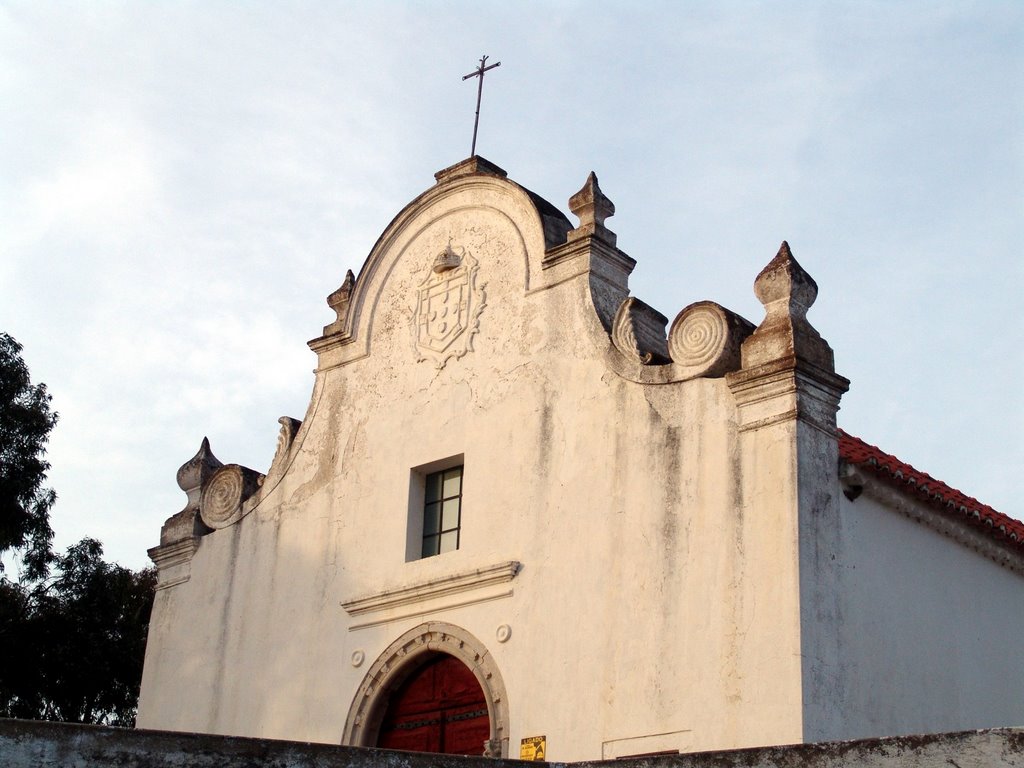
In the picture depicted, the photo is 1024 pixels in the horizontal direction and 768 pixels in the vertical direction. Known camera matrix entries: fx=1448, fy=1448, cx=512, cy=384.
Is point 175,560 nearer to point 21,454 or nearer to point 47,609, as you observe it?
point 21,454

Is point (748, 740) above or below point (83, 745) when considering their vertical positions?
above

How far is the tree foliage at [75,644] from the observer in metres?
19.7

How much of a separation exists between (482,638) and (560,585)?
0.95 metres

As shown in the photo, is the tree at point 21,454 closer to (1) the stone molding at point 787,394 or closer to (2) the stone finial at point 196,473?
(2) the stone finial at point 196,473

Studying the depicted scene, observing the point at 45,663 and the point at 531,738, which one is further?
the point at 45,663

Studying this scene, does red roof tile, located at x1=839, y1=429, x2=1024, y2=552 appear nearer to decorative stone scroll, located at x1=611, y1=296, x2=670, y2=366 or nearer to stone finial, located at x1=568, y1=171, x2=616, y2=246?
decorative stone scroll, located at x1=611, y1=296, x2=670, y2=366

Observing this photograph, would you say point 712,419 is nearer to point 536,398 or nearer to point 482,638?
point 536,398

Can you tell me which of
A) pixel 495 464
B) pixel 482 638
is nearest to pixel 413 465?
pixel 495 464

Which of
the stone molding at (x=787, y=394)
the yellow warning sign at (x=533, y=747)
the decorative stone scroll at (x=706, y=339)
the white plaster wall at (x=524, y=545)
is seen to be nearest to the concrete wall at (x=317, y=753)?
the white plaster wall at (x=524, y=545)

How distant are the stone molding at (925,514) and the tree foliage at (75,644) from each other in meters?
12.5

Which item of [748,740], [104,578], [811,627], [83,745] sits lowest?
[83,745]

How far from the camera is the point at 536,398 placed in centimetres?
1291

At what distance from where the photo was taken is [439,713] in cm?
1283

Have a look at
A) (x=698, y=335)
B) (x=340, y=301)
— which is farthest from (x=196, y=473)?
(x=698, y=335)
